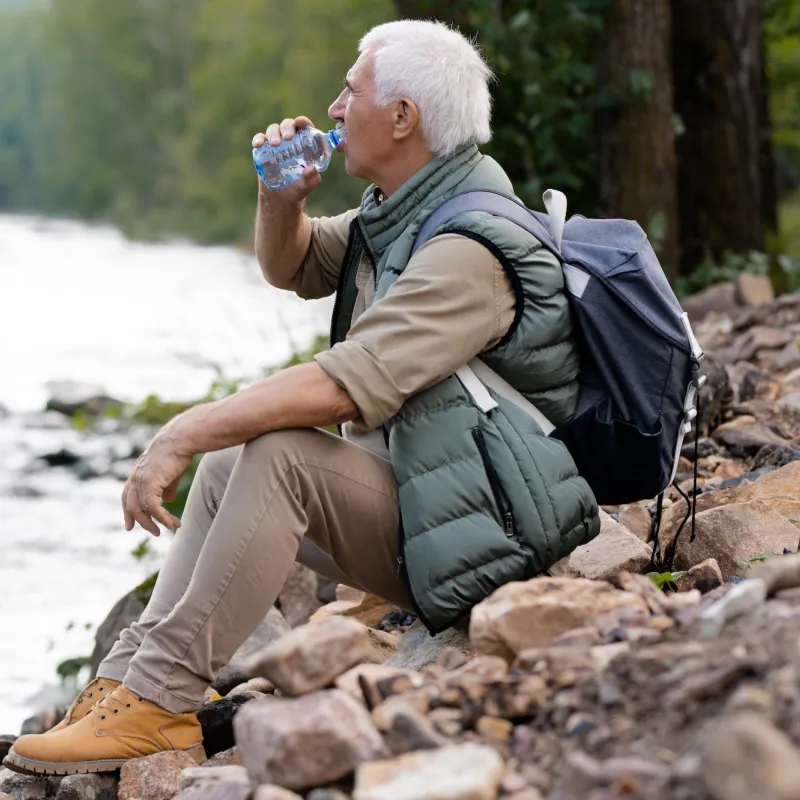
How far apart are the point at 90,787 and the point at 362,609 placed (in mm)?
1195

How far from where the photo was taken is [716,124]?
26.2 ft

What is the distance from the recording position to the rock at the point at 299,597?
4324 mm

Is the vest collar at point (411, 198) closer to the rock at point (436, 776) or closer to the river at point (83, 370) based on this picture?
the rock at point (436, 776)

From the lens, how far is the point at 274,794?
2037mm

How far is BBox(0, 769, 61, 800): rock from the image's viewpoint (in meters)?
2.93

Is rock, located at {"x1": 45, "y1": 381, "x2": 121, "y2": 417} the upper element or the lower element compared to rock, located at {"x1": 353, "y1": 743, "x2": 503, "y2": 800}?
lower

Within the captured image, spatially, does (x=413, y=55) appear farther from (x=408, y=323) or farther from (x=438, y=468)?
(x=438, y=468)

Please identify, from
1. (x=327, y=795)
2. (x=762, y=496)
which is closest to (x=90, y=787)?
(x=327, y=795)

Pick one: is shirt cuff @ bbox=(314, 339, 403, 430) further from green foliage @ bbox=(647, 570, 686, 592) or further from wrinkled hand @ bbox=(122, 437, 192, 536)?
green foliage @ bbox=(647, 570, 686, 592)

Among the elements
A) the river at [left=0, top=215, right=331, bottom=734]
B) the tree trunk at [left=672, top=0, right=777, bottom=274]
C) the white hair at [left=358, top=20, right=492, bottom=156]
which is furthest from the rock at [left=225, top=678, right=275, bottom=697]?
the tree trunk at [left=672, top=0, right=777, bottom=274]

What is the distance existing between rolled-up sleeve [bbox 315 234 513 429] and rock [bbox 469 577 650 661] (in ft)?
1.56

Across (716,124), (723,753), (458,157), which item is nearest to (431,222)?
(458,157)

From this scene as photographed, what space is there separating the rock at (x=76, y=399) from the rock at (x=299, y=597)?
6661 millimetres

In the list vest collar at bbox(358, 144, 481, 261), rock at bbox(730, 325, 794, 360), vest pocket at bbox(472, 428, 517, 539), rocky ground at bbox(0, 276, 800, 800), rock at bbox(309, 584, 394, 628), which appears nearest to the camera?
rocky ground at bbox(0, 276, 800, 800)
